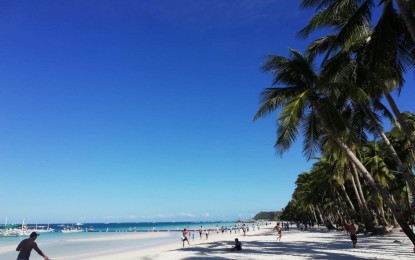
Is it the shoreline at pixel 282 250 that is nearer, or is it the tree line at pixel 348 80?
the tree line at pixel 348 80

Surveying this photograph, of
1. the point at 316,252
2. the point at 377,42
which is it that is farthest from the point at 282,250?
the point at 377,42

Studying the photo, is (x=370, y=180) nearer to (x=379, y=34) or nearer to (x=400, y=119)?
(x=400, y=119)

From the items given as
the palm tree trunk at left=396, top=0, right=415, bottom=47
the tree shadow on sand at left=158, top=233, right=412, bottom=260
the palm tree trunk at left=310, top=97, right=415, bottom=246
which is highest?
the palm tree trunk at left=396, top=0, right=415, bottom=47

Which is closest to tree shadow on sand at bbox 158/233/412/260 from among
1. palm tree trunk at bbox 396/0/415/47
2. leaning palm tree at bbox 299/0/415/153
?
leaning palm tree at bbox 299/0/415/153

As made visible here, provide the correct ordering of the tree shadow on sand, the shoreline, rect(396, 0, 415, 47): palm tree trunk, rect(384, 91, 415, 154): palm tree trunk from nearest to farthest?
rect(396, 0, 415, 47): palm tree trunk
rect(384, 91, 415, 154): palm tree trunk
the tree shadow on sand
the shoreline

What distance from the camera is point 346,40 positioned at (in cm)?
1035

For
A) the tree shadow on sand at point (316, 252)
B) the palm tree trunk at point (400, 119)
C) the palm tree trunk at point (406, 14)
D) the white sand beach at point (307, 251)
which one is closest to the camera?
the palm tree trunk at point (406, 14)

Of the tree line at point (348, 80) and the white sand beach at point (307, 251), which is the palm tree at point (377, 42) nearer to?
the tree line at point (348, 80)

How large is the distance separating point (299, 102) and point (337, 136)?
6.77 feet

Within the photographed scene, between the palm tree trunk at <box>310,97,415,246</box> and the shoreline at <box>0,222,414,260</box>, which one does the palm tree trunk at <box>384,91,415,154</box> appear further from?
the shoreline at <box>0,222,414,260</box>

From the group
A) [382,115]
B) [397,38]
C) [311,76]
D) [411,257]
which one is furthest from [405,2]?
[411,257]

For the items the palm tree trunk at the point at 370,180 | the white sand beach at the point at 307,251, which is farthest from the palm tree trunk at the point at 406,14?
the white sand beach at the point at 307,251

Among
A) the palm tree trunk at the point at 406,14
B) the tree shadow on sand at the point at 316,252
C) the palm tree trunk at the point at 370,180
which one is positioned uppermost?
the palm tree trunk at the point at 406,14

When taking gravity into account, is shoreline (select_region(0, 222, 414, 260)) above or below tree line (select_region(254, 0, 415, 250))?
below
